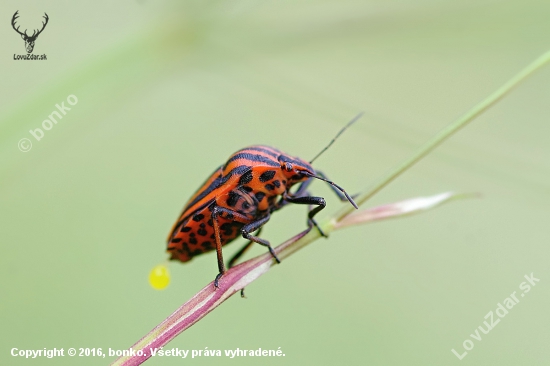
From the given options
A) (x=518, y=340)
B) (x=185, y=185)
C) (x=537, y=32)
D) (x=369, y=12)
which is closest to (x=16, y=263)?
(x=185, y=185)

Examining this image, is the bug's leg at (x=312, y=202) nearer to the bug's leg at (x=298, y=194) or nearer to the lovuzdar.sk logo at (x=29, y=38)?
the bug's leg at (x=298, y=194)

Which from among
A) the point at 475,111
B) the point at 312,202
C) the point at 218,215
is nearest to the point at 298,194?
the point at 312,202

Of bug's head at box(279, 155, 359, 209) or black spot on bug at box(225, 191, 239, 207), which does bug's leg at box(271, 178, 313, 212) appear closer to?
bug's head at box(279, 155, 359, 209)

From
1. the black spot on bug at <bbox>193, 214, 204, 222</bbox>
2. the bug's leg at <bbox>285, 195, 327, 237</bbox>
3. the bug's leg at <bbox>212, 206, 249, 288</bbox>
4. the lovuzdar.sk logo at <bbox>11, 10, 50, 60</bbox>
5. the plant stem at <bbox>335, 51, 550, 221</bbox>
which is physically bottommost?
the plant stem at <bbox>335, 51, 550, 221</bbox>

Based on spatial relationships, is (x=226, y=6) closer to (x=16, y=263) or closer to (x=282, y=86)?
(x=282, y=86)

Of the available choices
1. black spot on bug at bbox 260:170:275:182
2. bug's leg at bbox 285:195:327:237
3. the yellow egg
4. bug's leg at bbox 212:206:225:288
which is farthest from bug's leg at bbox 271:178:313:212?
the yellow egg

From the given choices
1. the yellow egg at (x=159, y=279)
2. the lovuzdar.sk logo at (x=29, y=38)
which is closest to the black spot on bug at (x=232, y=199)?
the yellow egg at (x=159, y=279)
